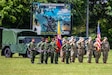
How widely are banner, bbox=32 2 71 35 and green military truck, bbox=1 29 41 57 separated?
386 inches

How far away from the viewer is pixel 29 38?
3634 centimetres

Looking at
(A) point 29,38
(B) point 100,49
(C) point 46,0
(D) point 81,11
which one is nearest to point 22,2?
(C) point 46,0

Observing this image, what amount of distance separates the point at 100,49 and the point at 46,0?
23.2m

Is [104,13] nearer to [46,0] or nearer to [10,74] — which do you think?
[46,0]

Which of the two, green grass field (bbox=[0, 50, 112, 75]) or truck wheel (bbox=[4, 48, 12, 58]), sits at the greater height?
green grass field (bbox=[0, 50, 112, 75])

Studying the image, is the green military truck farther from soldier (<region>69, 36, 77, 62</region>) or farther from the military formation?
soldier (<region>69, 36, 77, 62</region>)

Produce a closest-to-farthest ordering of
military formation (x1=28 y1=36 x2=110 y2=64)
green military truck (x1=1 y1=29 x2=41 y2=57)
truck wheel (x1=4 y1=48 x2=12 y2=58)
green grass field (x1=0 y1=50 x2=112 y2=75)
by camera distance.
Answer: green grass field (x1=0 y1=50 x2=112 y2=75)
military formation (x1=28 y1=36 x2=110 y2=64)
green military truck (x1=1 y1=29 x2=41 y2=57)
truck wheel (x1=4 y1=48 x2=12 y2=58)

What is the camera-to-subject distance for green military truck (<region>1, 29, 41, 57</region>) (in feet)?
118

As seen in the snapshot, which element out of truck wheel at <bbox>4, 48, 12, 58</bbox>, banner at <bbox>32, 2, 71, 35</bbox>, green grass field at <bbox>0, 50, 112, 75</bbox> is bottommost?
truck wheel at <bbox>4, 48, 12, 58</bbox>

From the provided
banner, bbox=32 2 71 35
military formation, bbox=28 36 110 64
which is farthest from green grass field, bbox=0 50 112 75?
banner, bbox=32 2 71 35

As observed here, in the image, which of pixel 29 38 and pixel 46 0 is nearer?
pixel 29 38

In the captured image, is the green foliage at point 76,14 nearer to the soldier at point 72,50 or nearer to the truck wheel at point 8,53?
the truck wheel at point 8,53

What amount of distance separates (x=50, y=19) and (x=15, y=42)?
12305 millimetres

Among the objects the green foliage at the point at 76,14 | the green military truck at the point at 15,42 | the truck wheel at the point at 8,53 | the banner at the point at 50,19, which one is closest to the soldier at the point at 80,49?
the green military truck at the point at 15,42
